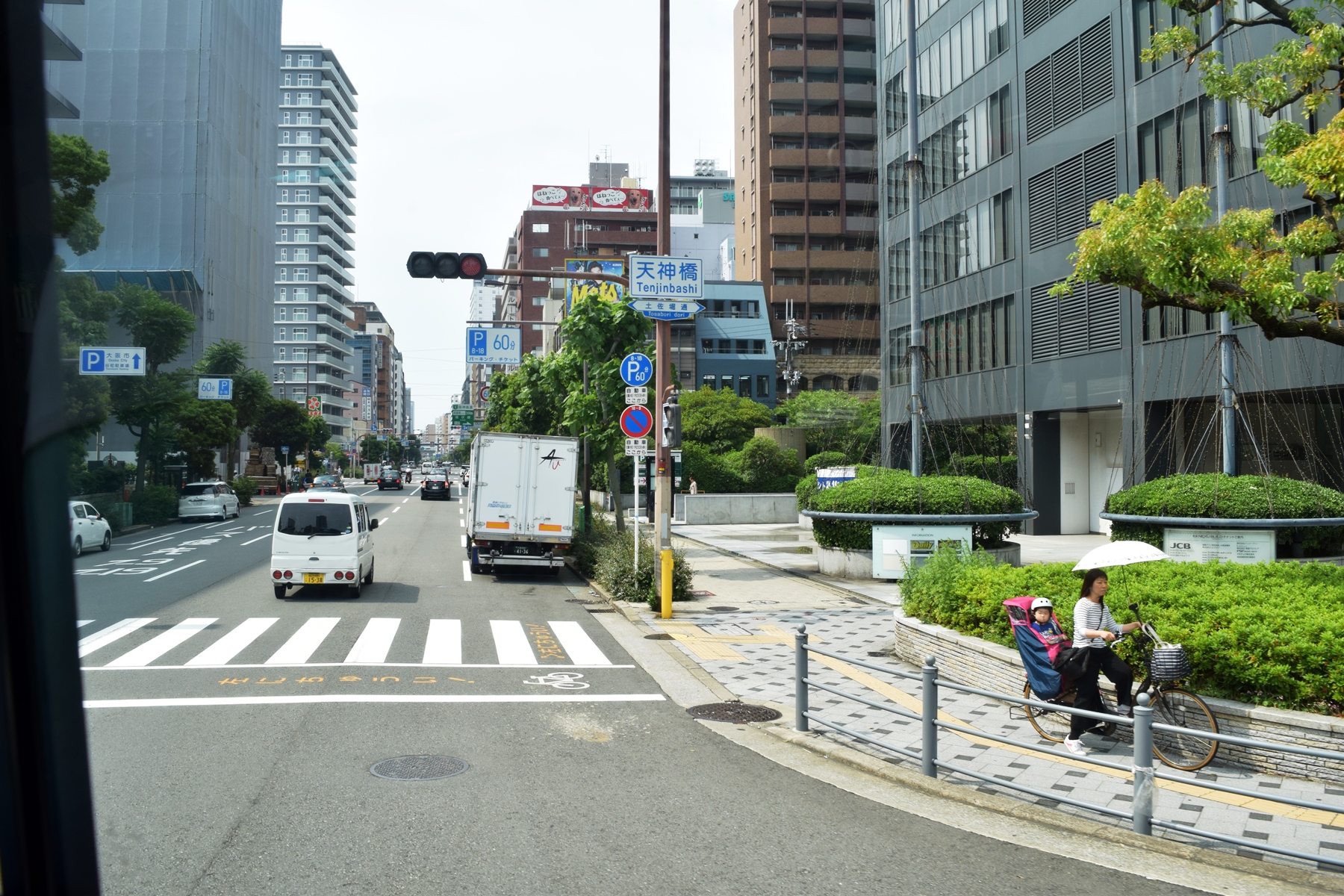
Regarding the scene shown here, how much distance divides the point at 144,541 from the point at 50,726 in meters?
32.6

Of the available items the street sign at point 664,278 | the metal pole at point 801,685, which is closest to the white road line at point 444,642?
the metal pole at point 801,685

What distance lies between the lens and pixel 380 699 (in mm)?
9938

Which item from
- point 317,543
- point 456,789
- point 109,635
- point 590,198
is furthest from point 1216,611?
point 590,198

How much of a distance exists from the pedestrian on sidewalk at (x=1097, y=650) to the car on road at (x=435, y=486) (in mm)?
58208

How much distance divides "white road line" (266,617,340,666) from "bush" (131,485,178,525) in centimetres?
2753

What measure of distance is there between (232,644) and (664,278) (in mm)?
8328

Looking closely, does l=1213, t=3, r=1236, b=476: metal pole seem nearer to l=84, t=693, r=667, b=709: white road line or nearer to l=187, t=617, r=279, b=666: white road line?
l=84, t=693, r=667, b=709: white road line

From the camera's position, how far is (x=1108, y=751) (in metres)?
8.14

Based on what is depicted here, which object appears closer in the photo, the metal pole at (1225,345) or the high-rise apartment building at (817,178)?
the metal pole at (1225,345)

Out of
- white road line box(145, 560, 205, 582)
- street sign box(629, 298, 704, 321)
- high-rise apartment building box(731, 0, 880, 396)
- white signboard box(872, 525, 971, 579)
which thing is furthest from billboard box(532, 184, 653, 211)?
street sign box(629, 298, 704, 321)

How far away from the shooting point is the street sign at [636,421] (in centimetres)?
1748

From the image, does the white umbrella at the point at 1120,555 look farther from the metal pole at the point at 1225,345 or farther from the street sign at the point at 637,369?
the metal pole at the point at 1225,345

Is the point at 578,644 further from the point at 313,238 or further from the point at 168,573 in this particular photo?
the point at 313,238

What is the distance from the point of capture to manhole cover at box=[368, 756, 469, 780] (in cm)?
731
